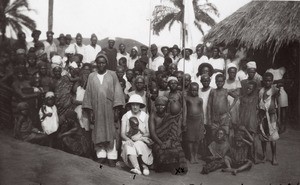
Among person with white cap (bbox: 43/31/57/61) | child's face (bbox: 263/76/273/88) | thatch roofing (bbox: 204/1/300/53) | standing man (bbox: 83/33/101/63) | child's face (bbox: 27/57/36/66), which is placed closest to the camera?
child's face (bbox: 263/76/273/88)

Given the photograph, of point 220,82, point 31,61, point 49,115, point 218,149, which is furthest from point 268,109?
point 31,61

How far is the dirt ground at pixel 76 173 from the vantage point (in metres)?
4.36

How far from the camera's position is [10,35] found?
5227 millimetres

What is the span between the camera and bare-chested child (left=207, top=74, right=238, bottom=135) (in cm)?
511

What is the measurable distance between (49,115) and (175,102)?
60.3 inches

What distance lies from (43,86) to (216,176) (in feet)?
7.97

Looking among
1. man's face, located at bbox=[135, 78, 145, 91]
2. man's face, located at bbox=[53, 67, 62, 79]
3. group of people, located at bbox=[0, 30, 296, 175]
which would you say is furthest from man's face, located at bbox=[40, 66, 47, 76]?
man's face, located at bbox=[135, 78, 145, 91]

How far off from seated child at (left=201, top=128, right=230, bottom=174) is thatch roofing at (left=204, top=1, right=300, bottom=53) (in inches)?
67.7

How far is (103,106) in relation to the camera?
15.6 feet

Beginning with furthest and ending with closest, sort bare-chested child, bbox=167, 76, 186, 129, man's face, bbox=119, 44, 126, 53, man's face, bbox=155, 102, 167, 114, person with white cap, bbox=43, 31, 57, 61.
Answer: man's face, bbox=119, 44, 126, 53
person with white cap, bbox=43, 31, 57, 61
bare-chested child, bbox=167, 76, 186, 129
man's face, bbox=155, 102, 167, 114

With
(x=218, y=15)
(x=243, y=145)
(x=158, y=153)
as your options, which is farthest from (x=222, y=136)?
(x=218, y=15)

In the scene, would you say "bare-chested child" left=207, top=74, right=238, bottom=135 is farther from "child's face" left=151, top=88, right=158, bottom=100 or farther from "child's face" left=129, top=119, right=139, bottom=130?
"child's face" left=129, top=119, right=139, bottom=130

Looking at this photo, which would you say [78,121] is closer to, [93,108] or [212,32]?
[93,108]

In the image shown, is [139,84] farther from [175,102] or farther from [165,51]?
[165,51]
